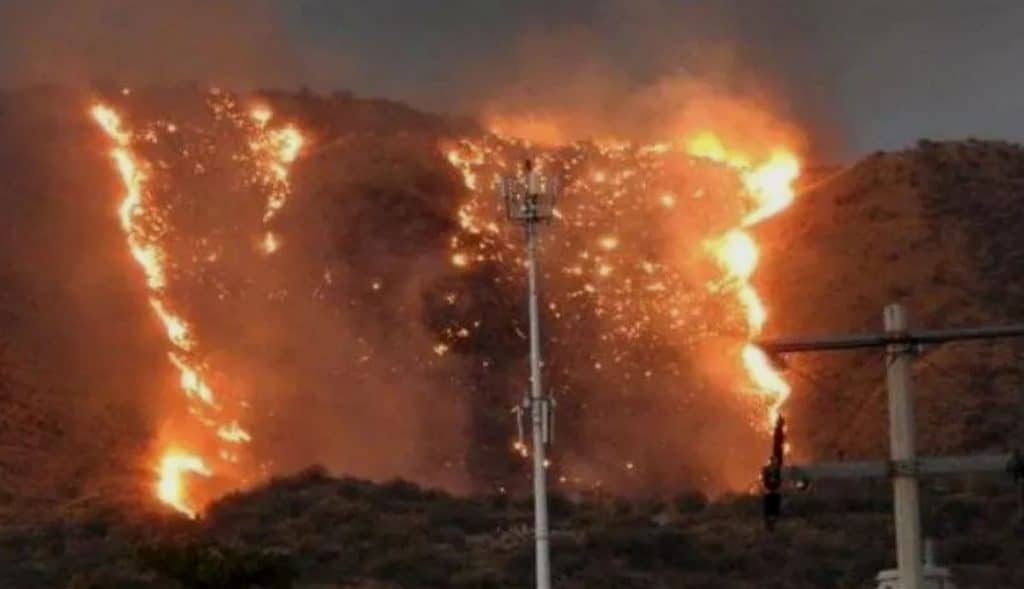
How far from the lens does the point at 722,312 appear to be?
116500 mm

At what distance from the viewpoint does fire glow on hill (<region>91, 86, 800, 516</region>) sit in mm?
108125

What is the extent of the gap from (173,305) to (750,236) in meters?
29.4

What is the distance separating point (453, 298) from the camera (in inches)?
4604

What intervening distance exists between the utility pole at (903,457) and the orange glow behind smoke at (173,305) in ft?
189

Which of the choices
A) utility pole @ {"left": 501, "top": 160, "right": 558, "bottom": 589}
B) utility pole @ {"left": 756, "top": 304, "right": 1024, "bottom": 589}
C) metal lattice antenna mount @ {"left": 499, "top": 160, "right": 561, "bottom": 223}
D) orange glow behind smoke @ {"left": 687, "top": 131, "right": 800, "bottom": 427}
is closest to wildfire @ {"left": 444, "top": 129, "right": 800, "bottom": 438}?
orange glow behind smoke @ {"left": 687, "top": 131, "right": 800, "bottom": 427}

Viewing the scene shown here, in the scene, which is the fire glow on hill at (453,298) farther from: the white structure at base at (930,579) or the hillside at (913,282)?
the white structure at base at (930,579)

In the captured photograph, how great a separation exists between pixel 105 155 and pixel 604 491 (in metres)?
34.7

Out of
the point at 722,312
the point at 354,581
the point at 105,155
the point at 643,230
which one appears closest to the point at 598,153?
the point at 643,230

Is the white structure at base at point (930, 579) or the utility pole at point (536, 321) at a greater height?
the utility pole at point (536, 321)

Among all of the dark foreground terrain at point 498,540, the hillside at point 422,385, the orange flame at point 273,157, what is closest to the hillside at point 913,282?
the hillside at point 422,385

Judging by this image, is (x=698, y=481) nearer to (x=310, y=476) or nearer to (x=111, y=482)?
(x=310, y=476)

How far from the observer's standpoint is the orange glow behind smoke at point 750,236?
359ft

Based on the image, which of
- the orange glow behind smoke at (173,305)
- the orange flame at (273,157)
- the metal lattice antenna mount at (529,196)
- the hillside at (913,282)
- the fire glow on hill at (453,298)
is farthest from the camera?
the orange flame at (273,157)

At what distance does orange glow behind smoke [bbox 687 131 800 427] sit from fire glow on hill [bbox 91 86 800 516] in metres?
0.15
